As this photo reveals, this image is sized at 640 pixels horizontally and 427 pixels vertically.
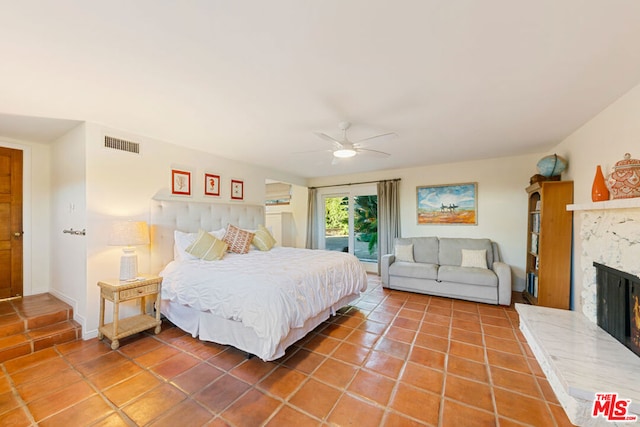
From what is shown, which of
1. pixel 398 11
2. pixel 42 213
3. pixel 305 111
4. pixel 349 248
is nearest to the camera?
pixel 398 11

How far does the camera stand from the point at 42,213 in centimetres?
343

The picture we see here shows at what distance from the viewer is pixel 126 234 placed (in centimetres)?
263

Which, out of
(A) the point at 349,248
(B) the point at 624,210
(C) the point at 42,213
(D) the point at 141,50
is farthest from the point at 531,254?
(C) the point at 42,213

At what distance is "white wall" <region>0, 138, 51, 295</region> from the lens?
130 inches

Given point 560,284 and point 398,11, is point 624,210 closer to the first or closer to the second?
point 560,284

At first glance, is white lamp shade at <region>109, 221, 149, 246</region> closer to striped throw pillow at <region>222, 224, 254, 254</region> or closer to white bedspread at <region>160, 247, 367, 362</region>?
white bedspread at <region>160, 247, 367, 362</region>

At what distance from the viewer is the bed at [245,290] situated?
6.84 feet

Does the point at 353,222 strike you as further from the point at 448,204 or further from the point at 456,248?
the point at 456,248

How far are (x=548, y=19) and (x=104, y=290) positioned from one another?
4211 millimetres

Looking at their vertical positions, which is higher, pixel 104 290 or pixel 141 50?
pixel 141 50

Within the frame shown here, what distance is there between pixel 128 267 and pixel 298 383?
7.27 feet

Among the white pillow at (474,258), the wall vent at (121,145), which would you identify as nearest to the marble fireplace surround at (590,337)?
the white pillow at (474,258)

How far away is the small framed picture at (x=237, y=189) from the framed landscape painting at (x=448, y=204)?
3.61 metres

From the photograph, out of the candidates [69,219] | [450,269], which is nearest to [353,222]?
[450,269]
